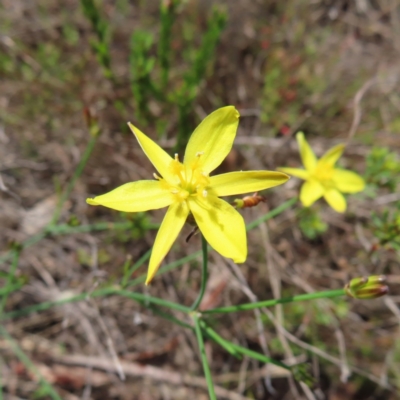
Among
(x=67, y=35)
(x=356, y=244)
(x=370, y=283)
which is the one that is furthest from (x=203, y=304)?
(x=67, y=35)

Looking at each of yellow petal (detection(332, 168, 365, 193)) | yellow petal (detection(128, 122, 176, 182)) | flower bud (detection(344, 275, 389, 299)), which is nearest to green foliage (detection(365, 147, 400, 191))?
yellow petal (detection(332, 168, 365, 193))

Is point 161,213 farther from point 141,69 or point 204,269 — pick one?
point 204,269

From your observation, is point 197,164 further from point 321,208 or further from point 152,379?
point 152,379

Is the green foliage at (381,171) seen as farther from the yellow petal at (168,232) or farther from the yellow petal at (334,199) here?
the yellow petal at (168,232)

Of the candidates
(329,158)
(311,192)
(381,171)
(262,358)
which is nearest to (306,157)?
(329,158)

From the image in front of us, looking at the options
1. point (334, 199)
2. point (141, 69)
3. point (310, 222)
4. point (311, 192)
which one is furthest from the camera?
point (310, 222)
